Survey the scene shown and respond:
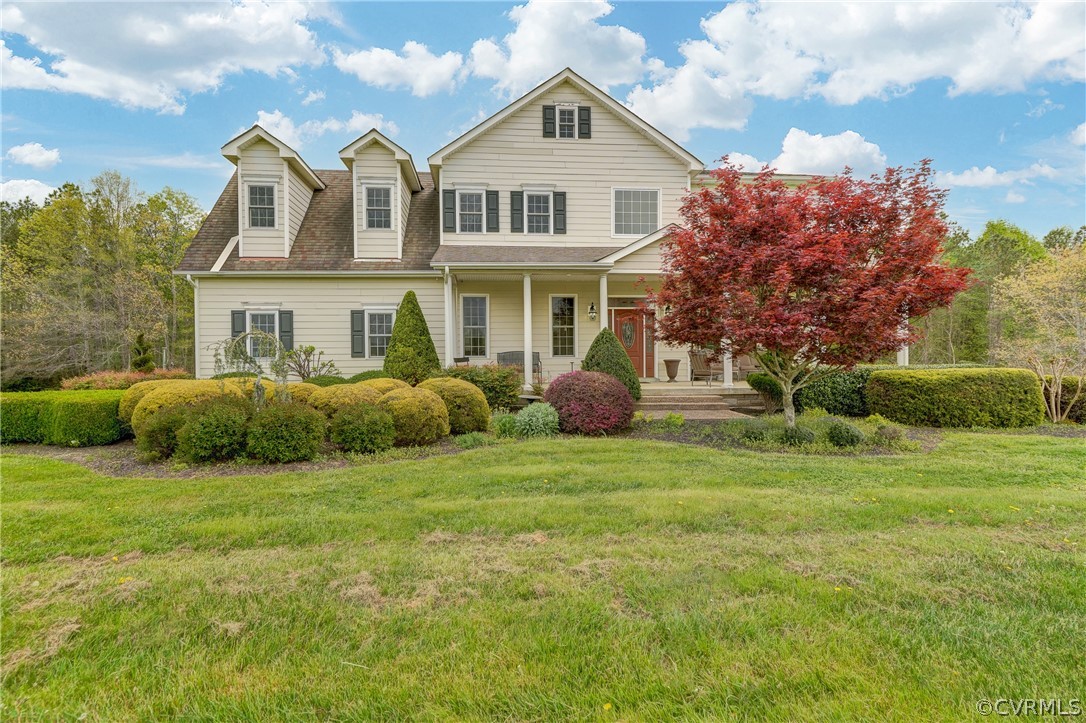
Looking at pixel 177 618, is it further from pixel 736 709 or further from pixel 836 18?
pixel 836 18

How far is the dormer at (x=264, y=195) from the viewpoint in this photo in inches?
514

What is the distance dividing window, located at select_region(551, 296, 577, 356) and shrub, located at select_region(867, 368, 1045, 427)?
27.8ft

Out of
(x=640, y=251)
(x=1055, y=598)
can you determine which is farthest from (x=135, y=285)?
(x=1055, y=598)

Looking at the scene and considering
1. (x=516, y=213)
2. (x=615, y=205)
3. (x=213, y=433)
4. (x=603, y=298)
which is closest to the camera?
(x=213, y=433)

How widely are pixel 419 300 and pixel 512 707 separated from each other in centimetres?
1252

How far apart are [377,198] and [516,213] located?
408 centimetres

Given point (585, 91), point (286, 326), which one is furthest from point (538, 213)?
point (286, 326)

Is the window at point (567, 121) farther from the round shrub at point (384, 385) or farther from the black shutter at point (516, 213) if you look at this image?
the round shrub at point (384, 385)

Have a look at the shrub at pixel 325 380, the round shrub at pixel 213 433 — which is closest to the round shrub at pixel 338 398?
the round shrub at pixel 213 433

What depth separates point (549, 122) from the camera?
46.2 feet

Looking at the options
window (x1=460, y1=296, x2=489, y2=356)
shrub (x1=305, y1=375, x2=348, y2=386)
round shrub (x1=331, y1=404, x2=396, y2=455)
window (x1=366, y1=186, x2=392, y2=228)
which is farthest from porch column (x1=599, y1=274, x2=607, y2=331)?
shrub (x1=305, y1=375, x2=348, y2=386)

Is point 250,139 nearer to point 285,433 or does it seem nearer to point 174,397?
point 174,397

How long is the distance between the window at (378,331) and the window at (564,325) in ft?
15.7

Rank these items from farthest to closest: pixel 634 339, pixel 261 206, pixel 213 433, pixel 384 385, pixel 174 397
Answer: pixel 634 339 → pixel 261 206 → pixel 384 385 → pixel 174 397 → pixel 213 433
